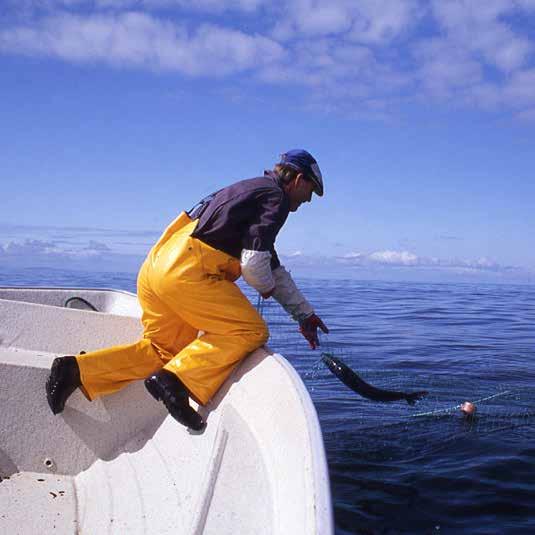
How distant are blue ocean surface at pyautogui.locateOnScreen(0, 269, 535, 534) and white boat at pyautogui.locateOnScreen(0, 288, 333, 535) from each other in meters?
1.28

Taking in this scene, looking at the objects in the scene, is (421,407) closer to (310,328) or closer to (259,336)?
(310,328)

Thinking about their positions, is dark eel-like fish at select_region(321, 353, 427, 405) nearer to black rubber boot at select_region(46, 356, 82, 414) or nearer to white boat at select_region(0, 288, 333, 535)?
white boat at select_region(0, 288, 333, 535)

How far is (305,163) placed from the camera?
4.22m

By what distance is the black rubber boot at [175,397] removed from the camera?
3673mm

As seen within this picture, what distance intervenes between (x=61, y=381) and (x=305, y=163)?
228 centimetres

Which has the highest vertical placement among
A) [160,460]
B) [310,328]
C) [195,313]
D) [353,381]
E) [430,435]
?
[195,313]

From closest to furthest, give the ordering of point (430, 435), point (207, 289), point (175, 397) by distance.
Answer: point (175, 397) → point (207, 289) → point (430, 435)

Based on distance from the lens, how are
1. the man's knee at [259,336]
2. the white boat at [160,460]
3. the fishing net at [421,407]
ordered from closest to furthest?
the white boat at [160,460] < the man's knee at [259,336] < the fishing net at [421,407]

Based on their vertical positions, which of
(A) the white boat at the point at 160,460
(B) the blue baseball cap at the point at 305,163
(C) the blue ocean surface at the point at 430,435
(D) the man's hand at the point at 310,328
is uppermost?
(B) the blue baseball cap at the point at 305,163

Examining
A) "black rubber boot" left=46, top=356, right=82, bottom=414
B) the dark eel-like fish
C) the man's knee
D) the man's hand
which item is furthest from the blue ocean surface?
"black rubber boot" left=46, top=356, right=82, bottom=414

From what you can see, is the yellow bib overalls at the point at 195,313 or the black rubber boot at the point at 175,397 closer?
the black rubber boot at the point at 175,397

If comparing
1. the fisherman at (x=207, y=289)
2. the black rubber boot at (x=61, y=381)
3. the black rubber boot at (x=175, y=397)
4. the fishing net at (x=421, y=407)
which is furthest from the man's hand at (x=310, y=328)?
the black rubber boot at (x=61, y=381)

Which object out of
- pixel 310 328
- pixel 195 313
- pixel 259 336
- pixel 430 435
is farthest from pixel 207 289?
pixel 430 435

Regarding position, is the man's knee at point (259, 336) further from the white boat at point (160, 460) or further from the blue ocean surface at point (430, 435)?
the blue ocean surface at point (430, 435)
